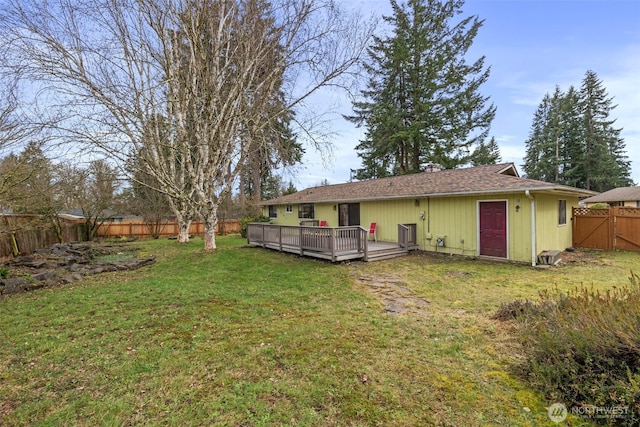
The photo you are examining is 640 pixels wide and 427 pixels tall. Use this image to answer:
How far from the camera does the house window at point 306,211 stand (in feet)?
53.4

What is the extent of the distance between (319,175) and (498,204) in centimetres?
591

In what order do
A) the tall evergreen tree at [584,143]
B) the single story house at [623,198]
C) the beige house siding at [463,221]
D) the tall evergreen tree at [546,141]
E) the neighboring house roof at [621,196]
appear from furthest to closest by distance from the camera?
the tall evergreen tree at [546,141]
the tall evergreen tree at [584,143]
the neighboring house roof at [621,196]
the single story house at [623,198]
the beige house siding at [463,221]

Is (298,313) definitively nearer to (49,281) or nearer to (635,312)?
(635,312)

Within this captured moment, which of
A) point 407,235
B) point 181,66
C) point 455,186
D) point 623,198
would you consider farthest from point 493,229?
point 623,198

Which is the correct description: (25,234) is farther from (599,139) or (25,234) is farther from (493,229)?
(599,139)

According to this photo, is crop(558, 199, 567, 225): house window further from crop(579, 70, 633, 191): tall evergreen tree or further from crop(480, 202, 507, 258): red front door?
crop(579, 70, 633, 191): tall evergreen tree

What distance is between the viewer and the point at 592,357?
8.29ft

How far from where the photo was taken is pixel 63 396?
8.91ft

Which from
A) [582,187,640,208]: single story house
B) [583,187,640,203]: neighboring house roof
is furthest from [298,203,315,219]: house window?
[583,187,640,203]: neighboring house roof

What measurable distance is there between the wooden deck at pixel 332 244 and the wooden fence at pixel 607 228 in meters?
6.96

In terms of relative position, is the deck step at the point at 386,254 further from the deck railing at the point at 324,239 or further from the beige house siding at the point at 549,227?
the beige house siding at the point at 549,227

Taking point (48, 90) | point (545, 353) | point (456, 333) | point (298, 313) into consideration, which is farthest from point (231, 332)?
point (48, 90)

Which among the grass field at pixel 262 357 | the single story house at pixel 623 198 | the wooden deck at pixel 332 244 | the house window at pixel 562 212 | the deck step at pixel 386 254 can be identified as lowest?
the grass field at pixel 262 357

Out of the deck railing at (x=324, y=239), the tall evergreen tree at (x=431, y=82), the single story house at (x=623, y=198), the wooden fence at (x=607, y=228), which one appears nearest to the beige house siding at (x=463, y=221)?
the wooden fence at (x=607, y=228)
